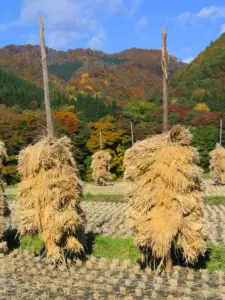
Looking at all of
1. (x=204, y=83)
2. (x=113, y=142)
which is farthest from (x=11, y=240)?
(x=204, y=83)

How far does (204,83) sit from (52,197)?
78092 millimetres

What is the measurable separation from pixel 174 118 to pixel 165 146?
4779 centimetres

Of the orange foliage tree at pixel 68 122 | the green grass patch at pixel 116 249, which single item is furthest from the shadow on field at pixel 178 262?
the orange foliage tree at pixel 68 122

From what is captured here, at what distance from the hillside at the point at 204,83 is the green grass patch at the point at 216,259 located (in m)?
61.3

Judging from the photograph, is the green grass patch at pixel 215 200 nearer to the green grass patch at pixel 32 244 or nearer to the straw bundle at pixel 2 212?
the green grass patch at pixel 32 244

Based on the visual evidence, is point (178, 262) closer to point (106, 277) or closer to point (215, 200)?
point (106, 277)


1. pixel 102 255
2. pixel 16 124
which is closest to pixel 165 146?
pixel 102 255

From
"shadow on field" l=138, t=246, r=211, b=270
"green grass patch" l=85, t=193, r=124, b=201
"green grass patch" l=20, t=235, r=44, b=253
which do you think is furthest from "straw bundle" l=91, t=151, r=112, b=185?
"shadow on field" l=138, t=246, r=211, b=270

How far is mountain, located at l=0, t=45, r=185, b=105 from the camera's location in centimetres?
9544

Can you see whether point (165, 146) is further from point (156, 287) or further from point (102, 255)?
point (102, 255)

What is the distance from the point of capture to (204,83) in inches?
3236

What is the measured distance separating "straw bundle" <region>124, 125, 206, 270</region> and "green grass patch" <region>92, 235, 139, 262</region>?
153 cm

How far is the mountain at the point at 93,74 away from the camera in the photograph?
9544cm

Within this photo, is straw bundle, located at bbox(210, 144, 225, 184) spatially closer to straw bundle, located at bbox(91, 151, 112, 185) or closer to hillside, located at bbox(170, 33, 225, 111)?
straw bundle, located at bbox(91, 151, 112, 185)
